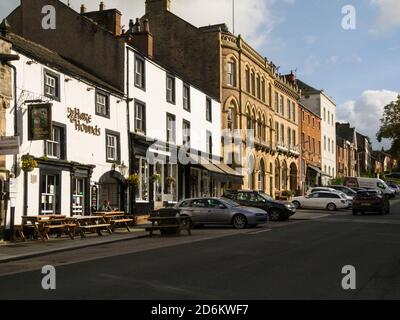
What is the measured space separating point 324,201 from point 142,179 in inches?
645

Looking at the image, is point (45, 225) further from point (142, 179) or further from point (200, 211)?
point (142, 179)

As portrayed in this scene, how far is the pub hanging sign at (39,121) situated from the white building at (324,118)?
5624 centimetres

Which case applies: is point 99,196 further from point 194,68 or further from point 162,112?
point 194,68

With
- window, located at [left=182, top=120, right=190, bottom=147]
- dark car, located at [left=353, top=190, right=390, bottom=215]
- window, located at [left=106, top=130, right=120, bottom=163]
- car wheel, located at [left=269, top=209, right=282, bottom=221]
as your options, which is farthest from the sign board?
dark car, located at [left=353, top=190, right=390, bottom=215]

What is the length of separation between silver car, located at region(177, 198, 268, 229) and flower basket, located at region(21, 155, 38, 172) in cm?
778

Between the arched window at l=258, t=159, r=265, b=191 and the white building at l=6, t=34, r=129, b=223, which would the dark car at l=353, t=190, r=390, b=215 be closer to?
the white building at l=6, t=34, r=129, b=223

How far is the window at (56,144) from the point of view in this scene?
22344 millimetres

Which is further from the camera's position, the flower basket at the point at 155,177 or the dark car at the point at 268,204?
the flower basket at the point at 155,177

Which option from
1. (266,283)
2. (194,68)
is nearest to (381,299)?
(266,283)

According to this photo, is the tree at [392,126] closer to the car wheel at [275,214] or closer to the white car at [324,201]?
the white car at [324,201]

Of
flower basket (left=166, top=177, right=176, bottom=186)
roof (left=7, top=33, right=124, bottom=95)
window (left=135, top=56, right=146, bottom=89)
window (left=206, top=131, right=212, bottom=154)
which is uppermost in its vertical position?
window (left=135, top=56, right=146, bottom=89)

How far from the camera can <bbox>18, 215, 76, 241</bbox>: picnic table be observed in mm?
19578

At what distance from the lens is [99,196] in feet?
85.1

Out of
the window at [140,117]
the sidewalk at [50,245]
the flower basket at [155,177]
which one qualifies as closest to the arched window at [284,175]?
the flower basket at [155,177]
